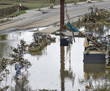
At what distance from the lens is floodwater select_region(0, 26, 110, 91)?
2572 centimetres

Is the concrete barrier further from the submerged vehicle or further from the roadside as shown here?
the submerged vehicle

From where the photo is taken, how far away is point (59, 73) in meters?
29.3

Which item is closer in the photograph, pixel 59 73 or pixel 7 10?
pixel 59 73

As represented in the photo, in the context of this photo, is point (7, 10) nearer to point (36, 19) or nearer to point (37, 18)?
point (37, 18)

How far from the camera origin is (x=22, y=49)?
31.3 meters

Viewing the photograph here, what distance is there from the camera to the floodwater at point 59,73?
25.7 meters

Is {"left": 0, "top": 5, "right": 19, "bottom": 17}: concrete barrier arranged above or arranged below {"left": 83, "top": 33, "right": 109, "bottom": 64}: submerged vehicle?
below

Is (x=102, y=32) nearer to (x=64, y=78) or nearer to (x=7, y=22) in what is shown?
(x=7, y=22)

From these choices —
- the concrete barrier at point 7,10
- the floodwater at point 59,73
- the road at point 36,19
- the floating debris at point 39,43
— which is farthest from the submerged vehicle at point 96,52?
the concrete barrier at point 7,10

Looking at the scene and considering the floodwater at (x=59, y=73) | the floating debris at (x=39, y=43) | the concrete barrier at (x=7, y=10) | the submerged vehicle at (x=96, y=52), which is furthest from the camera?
the concrete barrier at (x=7, y=10)

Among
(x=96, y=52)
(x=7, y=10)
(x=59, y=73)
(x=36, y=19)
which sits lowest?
(x=36, y=19)

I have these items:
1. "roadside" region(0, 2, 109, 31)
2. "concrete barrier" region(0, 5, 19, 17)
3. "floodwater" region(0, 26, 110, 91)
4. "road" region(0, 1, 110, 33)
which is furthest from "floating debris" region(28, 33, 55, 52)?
"concrete barrier" region(0, 5, 19, 17)

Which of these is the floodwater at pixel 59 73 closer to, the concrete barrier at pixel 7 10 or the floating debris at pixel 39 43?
the floating debris at pixel 39 43

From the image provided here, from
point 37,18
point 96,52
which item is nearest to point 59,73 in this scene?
point 96,52
